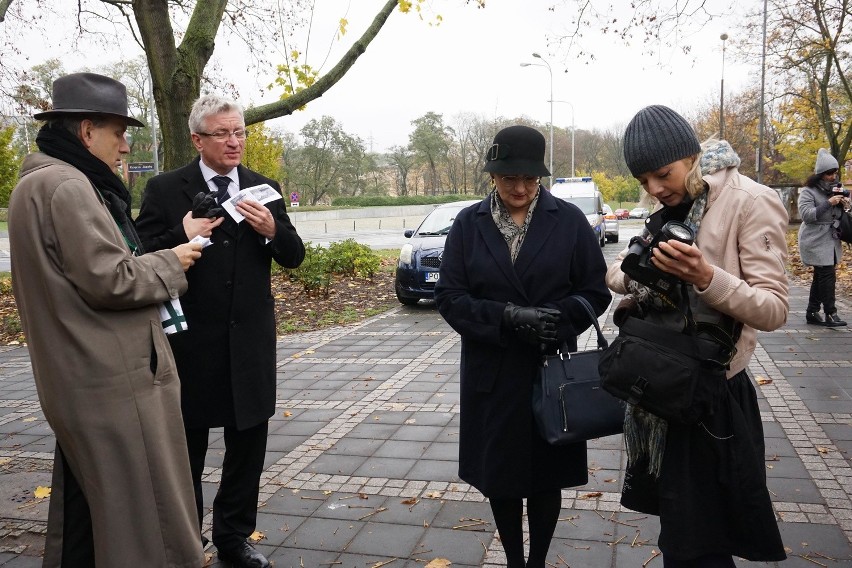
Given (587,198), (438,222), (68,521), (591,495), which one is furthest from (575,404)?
(587,198)

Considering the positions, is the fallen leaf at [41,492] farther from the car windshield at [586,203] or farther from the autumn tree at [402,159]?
the autumn tree at [402,159]

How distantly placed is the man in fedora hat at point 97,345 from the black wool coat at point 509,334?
1.12 m

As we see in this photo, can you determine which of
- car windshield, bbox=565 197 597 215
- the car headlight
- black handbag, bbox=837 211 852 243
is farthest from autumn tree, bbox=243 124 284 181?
black handbag, bbox=837 211 852 243

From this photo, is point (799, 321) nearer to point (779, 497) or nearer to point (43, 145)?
point (779, 497)

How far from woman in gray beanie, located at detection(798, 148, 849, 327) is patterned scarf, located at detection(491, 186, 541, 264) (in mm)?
6576

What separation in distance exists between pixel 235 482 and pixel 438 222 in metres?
9.38

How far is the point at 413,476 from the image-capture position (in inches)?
171

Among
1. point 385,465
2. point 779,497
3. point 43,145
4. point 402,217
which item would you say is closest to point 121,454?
point 43,145

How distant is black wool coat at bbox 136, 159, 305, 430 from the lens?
3.17m

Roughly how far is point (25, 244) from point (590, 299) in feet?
6.77

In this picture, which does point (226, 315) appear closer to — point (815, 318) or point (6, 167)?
point (815, 318)

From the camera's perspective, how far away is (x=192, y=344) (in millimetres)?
3168

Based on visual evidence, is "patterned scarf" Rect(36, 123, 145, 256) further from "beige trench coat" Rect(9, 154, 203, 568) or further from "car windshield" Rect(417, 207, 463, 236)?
"car windshield" Rect(417, 207, 463, 236)

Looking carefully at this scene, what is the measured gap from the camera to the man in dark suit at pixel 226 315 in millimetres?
3168
